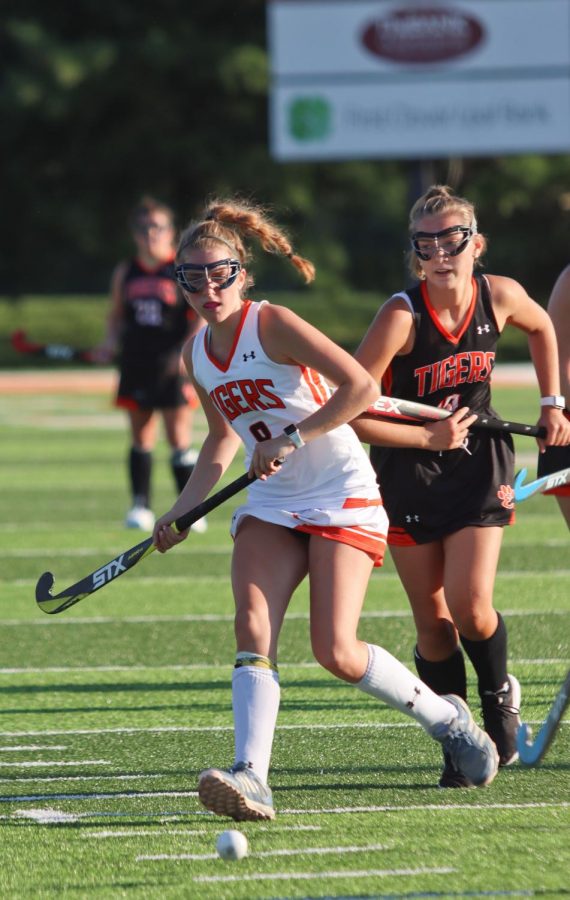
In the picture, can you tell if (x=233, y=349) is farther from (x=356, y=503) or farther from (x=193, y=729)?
(x=193, y=729)

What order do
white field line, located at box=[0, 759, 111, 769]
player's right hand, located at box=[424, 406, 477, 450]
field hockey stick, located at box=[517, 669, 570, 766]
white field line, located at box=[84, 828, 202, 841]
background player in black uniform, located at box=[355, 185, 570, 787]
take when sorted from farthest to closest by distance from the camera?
white field line, located at box=[0, 759, 111, 769] → background player in black uniform, located at box=[355, 185, 570, 787] → player's right hand, located at box=[424, 406, 477, 450] → field hockey stick, located at box=[517, 669, 570, 766] → white field line, located at box=[84, 828, 202, 841]

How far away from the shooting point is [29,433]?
818 inches

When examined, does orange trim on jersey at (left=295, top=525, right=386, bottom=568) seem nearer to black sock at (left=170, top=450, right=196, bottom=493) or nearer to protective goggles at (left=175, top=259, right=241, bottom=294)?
protective goggles at (left=175, top=259, right=241, bottom=294)

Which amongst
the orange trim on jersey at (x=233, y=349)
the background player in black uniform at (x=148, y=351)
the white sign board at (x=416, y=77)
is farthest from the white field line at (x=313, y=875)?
the white sign board at (x=416, y=77)

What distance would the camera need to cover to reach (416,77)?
96.4 feet

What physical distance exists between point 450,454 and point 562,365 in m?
0.79

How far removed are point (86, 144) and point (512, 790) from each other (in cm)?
3680

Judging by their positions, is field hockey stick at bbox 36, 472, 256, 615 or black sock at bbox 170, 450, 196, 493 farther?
black sock at bbox 170, 450, 196, 493

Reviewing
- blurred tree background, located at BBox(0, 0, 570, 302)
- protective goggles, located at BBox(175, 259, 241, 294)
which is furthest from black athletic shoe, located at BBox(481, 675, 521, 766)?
blurred tree background, located at BBox(0, 0, 570, 302)

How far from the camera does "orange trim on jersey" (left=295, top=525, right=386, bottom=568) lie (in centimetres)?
466

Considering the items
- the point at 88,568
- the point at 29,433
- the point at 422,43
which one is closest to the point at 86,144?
the point at 422,43

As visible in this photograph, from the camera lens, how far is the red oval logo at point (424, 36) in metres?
29.4

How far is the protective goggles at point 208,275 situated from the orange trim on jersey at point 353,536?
0.72 meters

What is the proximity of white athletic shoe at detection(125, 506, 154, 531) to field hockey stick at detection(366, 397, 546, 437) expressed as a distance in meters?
6.48
